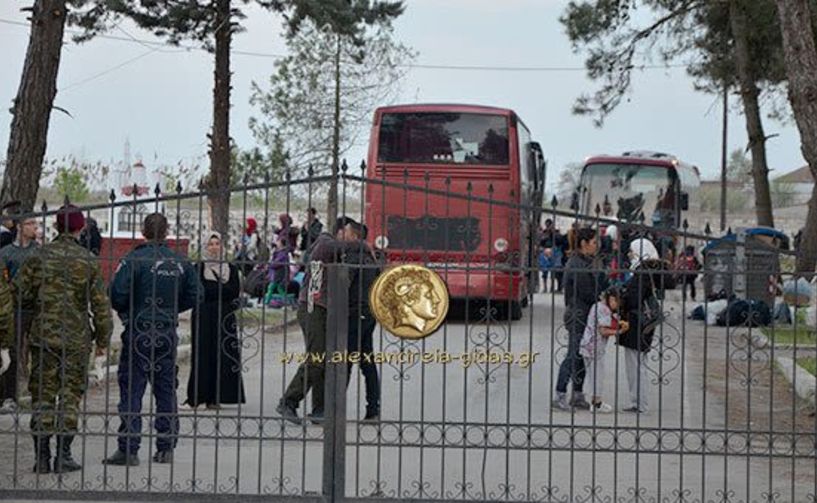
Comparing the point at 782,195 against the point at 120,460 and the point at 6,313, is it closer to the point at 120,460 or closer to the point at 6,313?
the point at 120,460

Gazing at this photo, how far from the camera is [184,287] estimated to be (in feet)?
36.6

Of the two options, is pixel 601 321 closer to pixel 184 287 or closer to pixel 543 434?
pixel 543 434

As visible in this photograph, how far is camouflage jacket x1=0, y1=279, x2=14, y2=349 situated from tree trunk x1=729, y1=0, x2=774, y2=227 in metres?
23.2

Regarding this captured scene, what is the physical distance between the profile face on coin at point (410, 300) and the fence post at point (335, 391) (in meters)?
0.25

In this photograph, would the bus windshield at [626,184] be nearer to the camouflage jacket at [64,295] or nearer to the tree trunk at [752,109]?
the tree trunk at [752,109]

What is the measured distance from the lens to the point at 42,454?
10688 millimetres

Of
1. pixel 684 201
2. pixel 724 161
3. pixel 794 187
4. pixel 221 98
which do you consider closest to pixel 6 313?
pixel 221 98

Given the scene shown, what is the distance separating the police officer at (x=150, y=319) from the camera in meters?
10.4

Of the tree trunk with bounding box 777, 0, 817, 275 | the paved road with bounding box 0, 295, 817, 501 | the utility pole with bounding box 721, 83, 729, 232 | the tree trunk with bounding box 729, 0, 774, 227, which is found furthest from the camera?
the utility pole with bounding box 721, 83, 729, 232

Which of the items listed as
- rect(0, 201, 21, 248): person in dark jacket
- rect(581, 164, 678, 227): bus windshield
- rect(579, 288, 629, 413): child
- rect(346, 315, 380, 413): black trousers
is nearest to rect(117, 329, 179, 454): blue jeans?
rect(346, 315, 380, 413): black trousers

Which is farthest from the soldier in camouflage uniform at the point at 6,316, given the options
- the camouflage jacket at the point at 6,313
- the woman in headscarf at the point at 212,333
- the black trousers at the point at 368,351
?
the woman in headscarf at the point at 212,333

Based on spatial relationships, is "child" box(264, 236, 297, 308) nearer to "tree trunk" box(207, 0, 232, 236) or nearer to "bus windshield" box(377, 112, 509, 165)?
"bus windshield" box(377, 112, 509, 165)

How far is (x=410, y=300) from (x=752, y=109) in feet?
83.0

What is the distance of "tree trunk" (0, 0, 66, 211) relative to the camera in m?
16.2
